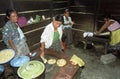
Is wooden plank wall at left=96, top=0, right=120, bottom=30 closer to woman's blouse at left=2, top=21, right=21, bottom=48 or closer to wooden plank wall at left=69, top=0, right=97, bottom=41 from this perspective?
wooden plank wall at left=69, top=0, right=97, bottom=41

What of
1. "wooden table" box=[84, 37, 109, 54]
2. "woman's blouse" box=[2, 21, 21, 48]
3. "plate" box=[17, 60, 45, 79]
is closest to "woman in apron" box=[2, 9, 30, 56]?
"woman's blouse" box=[2, 21, 21, 48]

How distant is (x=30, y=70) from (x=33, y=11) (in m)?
3.57

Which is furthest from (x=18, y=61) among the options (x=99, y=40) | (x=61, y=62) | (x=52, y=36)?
(x=99, y=40)

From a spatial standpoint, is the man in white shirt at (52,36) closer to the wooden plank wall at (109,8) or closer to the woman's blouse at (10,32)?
the woman's blouse at (10,32)

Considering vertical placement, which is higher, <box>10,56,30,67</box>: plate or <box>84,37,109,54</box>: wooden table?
<box>10,56,30,67</box>: plate

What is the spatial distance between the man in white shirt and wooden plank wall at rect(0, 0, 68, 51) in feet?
5.54

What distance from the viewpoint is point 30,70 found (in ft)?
7.16

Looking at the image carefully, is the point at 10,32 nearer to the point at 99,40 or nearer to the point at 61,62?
the point at 61,62

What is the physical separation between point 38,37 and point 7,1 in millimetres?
2102

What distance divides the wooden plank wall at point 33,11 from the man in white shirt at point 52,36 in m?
1.69

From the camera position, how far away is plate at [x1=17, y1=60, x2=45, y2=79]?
82.4 inches

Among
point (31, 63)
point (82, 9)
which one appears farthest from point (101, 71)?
point (82, 9)

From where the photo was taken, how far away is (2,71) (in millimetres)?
2572

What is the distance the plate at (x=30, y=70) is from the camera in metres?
2.09
